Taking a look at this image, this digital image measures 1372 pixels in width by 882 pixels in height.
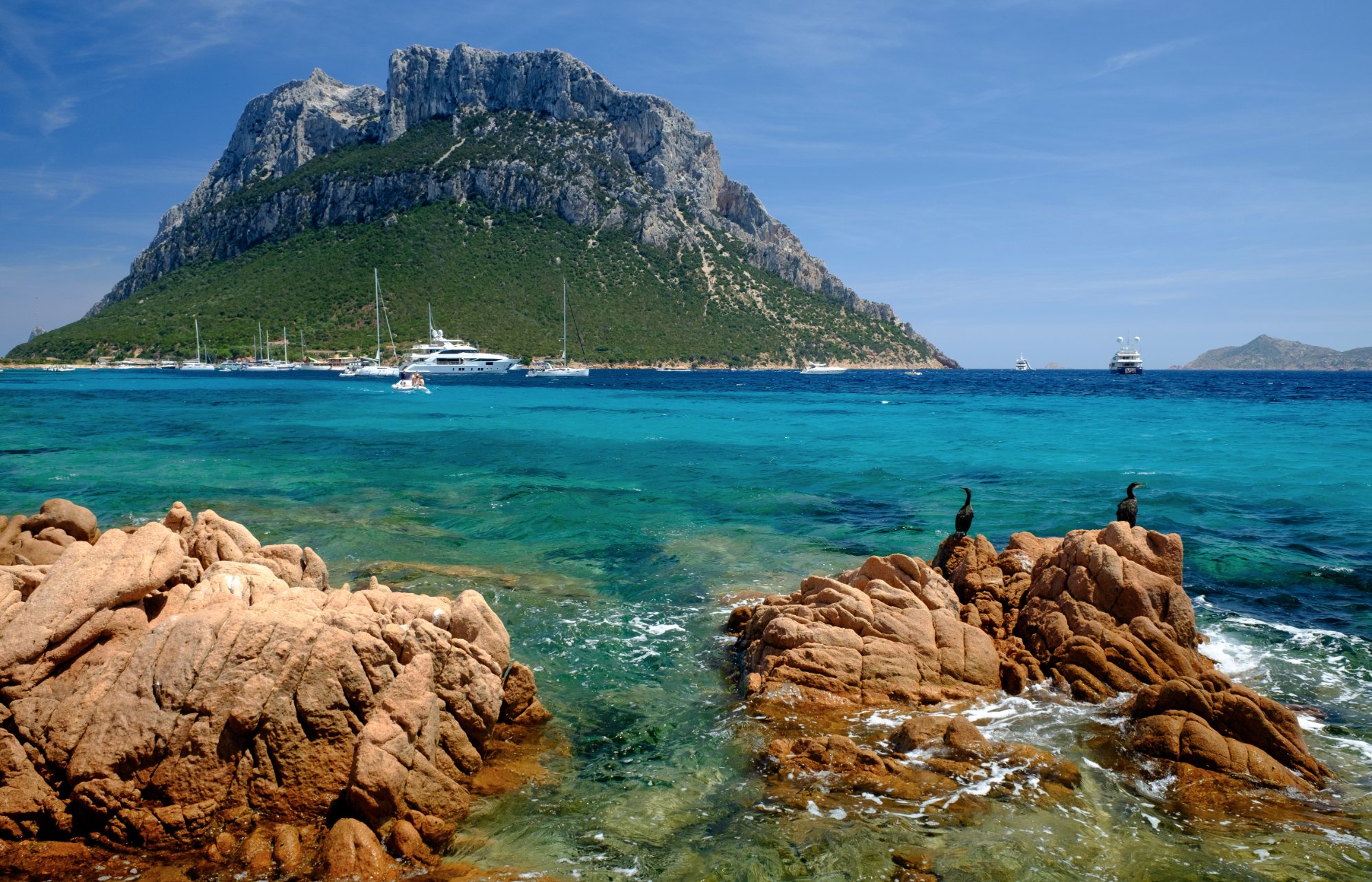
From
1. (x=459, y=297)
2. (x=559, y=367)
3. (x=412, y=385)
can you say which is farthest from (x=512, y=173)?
(x=412, y=385)

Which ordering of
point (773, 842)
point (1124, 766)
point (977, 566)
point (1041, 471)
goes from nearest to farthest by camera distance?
point (773, 842) < point (1124, 766) < point (977, 566) < point (1041, 471)

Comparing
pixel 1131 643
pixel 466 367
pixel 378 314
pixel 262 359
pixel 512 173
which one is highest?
pixel 512 173

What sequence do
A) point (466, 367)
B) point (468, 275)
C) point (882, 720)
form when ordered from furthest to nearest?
point (468, 275), point (466, 367), point (882, 720)

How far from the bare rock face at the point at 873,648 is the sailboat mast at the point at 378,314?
98.9m

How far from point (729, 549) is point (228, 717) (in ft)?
39.4

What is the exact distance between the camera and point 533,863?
6363mm

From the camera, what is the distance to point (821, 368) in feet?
445

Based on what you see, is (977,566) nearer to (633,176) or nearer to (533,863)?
(533,863)

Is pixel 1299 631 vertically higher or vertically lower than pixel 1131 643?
lower

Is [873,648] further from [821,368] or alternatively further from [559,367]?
[821,368]

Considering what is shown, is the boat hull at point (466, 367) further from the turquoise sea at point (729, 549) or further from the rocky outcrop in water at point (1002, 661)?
the rocky outcrop in water at point (1002, 661)

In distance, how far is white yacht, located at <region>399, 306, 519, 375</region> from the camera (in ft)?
326

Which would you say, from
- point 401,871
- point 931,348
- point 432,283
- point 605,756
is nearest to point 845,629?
point 605,756

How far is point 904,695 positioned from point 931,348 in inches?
7862
